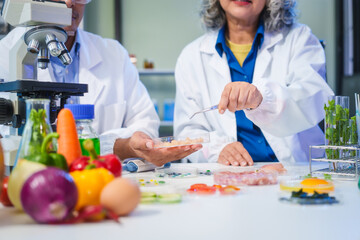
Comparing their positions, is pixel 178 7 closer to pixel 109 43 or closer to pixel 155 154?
pixel 109 43

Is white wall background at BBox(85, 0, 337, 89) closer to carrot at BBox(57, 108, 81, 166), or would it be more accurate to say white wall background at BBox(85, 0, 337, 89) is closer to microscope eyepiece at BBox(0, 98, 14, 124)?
microscope eyepiece at BBox(0, 98, 14, 124)

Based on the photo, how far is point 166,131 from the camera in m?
4.73

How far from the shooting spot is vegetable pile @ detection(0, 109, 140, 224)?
0.74 metres

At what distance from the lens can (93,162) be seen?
900mm

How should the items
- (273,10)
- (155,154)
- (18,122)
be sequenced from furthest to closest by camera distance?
(273,10) < (155,154) < (18,122)

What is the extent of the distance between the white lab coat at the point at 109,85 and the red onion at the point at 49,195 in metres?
1.32

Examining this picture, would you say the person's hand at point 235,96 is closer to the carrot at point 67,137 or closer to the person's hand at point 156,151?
the person's hand at point 156,151

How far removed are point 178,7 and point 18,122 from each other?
371cm

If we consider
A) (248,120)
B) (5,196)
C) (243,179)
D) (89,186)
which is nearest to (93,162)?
(89,186)

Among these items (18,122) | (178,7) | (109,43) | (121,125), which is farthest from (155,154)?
(178,7)

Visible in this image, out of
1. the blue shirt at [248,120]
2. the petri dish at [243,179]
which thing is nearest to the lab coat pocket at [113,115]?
the blue shirt at [248,120]

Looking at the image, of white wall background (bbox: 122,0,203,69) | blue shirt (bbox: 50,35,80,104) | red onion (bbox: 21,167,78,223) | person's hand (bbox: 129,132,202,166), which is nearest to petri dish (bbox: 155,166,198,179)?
person's hand (bbox: 129,132,202,166)

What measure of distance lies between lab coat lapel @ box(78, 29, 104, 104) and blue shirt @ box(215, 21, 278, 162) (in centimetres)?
68

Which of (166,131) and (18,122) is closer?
(18,122)
